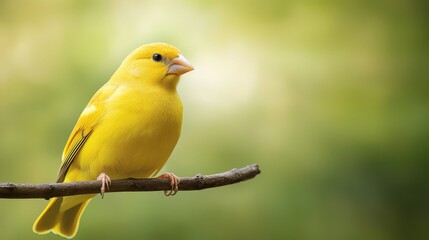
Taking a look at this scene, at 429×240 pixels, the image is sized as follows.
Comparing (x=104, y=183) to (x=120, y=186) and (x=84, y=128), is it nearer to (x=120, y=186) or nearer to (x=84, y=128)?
(x=120, y=186)

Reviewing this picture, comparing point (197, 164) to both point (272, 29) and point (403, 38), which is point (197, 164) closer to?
point (272, 29)

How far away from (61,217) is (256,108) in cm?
167

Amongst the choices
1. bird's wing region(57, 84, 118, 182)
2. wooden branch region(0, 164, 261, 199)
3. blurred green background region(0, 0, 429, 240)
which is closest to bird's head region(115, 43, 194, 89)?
bird's wing region(57, 84, 118, 182)

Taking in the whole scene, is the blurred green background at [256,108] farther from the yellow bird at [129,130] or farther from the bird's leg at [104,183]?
the bird's leg at [104,183]

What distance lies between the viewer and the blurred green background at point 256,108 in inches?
117

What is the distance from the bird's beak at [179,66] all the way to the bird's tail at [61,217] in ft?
1.63

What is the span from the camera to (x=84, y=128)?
192cm

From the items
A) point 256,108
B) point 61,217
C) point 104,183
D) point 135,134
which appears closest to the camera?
point 104,183

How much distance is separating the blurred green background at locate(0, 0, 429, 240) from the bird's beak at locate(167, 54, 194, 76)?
0.95m

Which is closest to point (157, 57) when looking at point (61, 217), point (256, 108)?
point (61, 217)

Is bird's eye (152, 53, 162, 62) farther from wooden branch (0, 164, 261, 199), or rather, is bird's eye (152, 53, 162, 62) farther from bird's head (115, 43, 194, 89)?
wooden branch (0, 164, 261, 199)

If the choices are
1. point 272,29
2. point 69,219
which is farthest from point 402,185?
point 69,219

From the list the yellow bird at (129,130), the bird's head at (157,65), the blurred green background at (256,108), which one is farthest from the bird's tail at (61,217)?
the blurred green background at (256,108)

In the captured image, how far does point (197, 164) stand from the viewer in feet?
10.1
